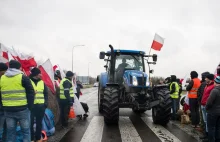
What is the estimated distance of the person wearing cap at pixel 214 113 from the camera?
5277mm

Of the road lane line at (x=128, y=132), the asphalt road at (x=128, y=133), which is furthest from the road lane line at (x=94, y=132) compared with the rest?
the road lane line at (x=128, y=132)

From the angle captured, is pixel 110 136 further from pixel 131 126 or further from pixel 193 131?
pixel 193 131

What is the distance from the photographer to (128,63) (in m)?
9.79

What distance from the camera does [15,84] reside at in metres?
4.76

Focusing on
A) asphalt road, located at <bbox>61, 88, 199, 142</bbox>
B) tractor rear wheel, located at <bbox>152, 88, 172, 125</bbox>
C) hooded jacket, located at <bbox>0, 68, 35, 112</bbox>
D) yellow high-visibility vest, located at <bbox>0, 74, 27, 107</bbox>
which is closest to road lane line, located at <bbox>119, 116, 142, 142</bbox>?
asphalt road, located at <bbox>61, 88, 199, 142</bbox>

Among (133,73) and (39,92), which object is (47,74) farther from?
(133,73)

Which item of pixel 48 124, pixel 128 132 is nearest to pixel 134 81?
pixel 128 132

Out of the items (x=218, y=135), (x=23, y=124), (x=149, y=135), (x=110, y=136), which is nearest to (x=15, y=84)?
(x=23, y=124)

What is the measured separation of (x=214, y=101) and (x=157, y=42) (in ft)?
18.6

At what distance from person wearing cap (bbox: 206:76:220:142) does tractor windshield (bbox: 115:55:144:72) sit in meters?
4.55

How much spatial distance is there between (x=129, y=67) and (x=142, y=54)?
796mm

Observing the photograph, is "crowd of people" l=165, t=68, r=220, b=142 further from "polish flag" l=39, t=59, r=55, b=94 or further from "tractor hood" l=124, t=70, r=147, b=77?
"polish flag" l=39, t=59, r=55, b=94

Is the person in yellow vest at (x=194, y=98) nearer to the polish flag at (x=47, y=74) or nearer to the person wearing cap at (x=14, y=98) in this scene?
the polish flag at (x=47, y=74)

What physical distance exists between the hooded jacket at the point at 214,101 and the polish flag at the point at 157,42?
5.51 meters
